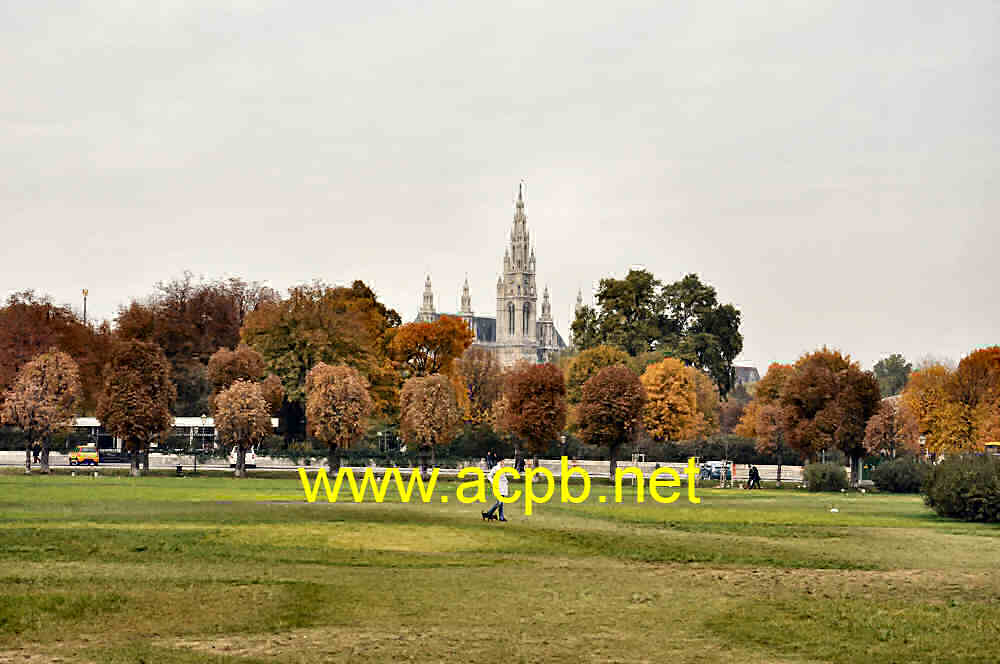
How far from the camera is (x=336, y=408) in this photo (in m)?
81.1

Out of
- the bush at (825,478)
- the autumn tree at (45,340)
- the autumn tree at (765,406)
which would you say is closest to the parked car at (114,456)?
the autumn tree at (45,340)

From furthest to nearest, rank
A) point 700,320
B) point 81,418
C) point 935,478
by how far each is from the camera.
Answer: point 700,320
point 81,418
point 935,478

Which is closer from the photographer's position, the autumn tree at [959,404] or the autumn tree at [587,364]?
the autumn tree at [959,404]

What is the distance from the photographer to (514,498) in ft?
163

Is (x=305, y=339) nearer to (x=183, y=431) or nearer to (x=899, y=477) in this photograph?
(x=183, y=431)

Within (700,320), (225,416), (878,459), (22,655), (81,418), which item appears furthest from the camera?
(700,320)

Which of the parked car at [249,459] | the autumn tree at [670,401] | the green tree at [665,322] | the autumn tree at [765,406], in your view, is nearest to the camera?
the parked car at [249,459]

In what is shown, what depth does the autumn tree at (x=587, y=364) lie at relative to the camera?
116 m

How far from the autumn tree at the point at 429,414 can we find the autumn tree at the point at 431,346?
4289 cm

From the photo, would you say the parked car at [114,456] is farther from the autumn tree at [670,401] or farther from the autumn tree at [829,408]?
the autumn tree at [829,408]

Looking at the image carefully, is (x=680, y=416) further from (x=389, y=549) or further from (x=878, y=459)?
(x=389, y=549)

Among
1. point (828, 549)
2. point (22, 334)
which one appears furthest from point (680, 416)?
point (828, 549)

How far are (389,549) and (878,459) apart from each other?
77365mm

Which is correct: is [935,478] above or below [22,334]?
below
